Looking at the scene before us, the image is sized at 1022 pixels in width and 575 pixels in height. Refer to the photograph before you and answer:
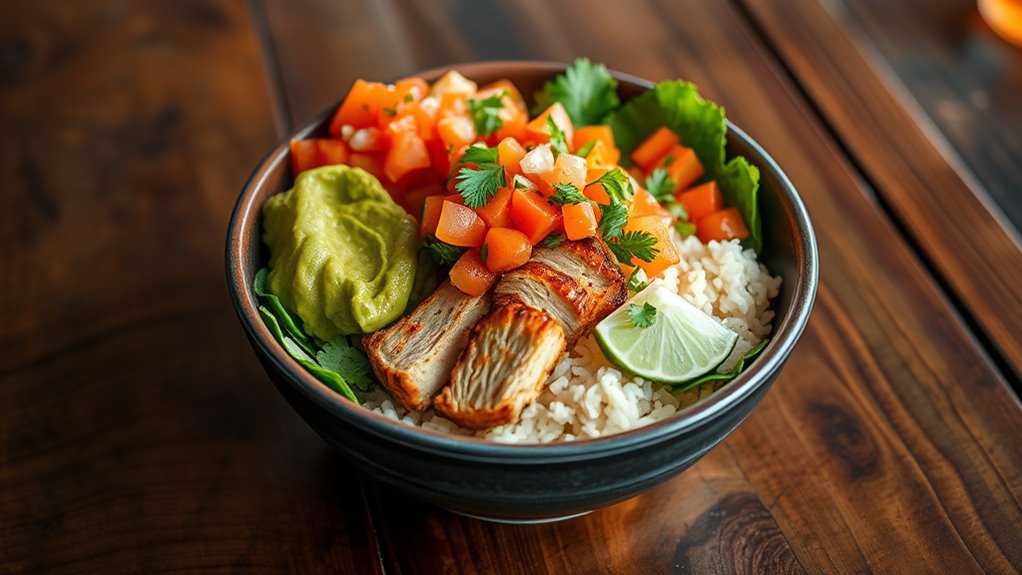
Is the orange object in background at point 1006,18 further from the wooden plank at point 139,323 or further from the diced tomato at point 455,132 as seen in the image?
the wooden plank at point 139,323

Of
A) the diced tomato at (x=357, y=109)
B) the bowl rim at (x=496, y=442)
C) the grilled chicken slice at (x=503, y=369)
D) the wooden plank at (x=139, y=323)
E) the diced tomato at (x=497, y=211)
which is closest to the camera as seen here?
the bowl rim at (x=496, y=442)

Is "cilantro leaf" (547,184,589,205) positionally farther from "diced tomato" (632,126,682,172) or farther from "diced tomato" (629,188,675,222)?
"diced tomato" (632,126,682,172)

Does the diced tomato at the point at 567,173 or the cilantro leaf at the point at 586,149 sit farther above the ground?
the diced tomato at the point at 567,173

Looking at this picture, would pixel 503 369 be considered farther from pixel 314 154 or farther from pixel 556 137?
pixel 314 154

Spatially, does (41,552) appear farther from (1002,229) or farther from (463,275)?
(1002,229)

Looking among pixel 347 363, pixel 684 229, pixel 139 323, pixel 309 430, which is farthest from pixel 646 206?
pixel 139 323

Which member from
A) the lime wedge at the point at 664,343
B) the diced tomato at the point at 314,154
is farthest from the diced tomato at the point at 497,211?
the diced tomato at the point at 314,154

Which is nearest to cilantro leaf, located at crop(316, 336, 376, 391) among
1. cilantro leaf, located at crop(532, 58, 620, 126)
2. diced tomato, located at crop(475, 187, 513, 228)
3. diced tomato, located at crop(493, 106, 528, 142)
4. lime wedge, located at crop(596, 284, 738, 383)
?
diced tomato, located at crop(475, 187, 513, 228)
